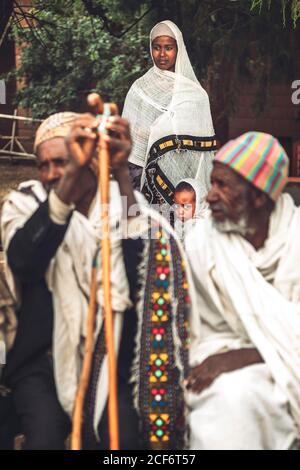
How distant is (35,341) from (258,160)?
121 cm

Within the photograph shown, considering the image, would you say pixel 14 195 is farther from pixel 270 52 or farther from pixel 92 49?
pixel 92 49

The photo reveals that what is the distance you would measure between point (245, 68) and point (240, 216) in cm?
780

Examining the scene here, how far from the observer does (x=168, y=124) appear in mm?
7566

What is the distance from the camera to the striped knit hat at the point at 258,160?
4.11 m

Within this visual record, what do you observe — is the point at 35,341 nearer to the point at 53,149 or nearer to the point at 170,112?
the point at 53,149

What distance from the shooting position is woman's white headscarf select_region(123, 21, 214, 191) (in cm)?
750

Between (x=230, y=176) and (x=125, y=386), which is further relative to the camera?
(x=230, y=176)

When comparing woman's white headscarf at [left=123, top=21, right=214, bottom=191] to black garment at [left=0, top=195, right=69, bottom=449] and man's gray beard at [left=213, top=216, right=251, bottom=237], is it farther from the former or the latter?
black garment at [left=0, top=195, right=69, bottom=449]

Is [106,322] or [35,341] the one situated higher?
[106,322]

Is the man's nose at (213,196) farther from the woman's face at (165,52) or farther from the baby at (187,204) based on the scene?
the woman's face at (165,52)

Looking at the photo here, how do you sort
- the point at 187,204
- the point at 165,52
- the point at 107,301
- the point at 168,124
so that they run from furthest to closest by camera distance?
the point at 165,52
the point at 168,124
the point at 187,204
the point at 107,301

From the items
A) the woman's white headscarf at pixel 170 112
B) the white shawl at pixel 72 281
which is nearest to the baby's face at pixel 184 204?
the woman's white headscarf at pixel 170 112

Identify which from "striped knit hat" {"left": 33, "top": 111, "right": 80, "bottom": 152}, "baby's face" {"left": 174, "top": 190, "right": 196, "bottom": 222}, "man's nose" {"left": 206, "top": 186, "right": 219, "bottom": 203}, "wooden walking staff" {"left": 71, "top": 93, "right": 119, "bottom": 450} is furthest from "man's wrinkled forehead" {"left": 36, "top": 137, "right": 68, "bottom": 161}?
"baby's face" {"left": 174, "top": 190, "right": 196, "bottom": 222}

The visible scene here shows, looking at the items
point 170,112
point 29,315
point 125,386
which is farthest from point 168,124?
point 125,386
